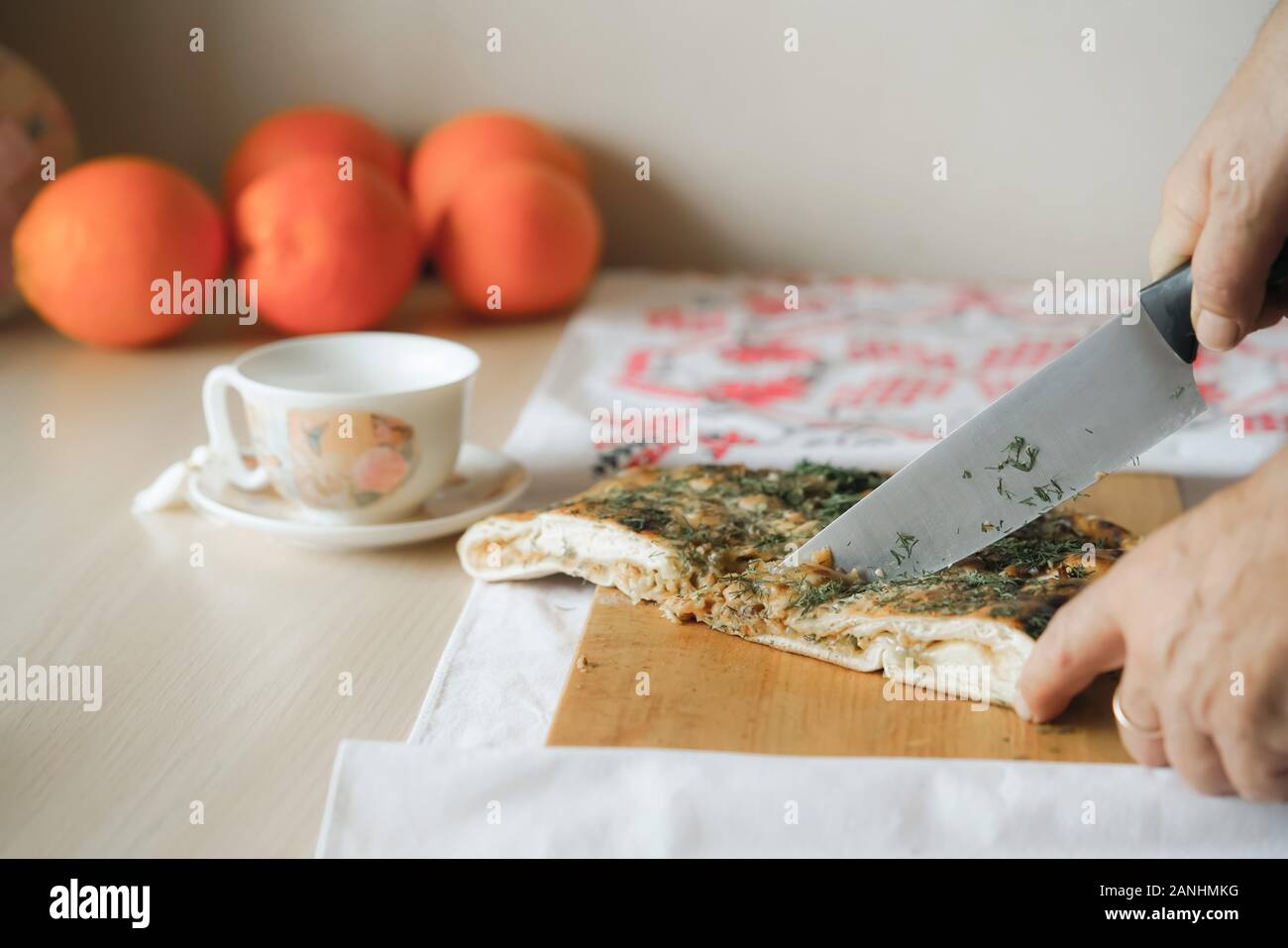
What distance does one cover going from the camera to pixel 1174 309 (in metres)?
1.01

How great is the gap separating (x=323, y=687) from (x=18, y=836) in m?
0.24

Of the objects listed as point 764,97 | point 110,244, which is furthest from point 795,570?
point 764,97

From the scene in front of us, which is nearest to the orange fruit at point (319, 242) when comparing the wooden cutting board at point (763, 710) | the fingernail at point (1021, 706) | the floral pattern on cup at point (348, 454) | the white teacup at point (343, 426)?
the white teacup at point (343, 426)

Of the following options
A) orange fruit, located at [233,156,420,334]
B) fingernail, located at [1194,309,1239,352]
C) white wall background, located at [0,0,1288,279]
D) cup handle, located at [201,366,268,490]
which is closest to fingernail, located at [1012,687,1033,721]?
fingernail, located at [1194,309,1239,352]

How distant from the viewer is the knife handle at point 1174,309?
1.00 metres

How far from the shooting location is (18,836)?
0.81m

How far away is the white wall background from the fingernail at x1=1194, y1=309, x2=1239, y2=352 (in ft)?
3.90

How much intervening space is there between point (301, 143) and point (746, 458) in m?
0.95

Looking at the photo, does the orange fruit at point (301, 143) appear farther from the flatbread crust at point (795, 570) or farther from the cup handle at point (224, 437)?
the flatbread crust at point (795, 570)

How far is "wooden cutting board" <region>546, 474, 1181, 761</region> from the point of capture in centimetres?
85

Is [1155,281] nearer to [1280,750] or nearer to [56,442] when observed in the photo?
[1280,750]

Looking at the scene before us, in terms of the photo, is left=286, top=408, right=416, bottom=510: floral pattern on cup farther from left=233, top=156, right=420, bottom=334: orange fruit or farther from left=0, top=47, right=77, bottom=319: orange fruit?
left=0, top=47, right=77, bottom=319: orange fruit

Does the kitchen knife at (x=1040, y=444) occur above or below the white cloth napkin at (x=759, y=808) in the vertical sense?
above

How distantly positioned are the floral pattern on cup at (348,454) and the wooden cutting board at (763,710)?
10.7 inches
